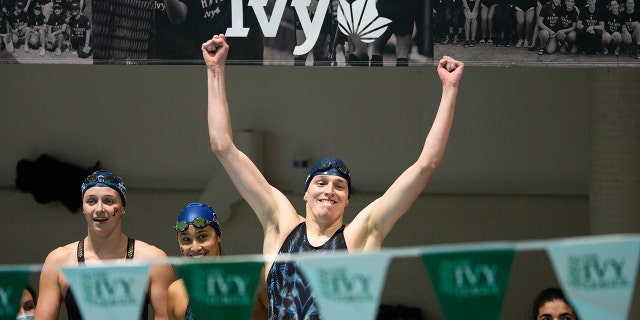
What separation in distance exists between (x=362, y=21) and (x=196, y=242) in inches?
64.2

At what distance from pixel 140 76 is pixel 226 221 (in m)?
1.45

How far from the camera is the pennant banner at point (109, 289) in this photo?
215 inches

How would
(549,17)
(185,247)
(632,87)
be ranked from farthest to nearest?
1. (632,87)
2. (549,17)
3. (185,247)

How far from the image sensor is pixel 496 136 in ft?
32.7

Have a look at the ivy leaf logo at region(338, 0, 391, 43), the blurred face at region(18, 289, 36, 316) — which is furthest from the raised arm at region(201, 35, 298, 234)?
the blurred face at region(18, 289, 36, 316)

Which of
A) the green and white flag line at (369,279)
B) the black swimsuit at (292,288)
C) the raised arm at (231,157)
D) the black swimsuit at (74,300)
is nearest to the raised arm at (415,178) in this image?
the black swimsuit at (292,288)

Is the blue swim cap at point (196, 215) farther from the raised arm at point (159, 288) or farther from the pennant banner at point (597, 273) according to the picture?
the pennant banner at point (597, 273)

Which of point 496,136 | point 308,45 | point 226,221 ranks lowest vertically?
point 226,221

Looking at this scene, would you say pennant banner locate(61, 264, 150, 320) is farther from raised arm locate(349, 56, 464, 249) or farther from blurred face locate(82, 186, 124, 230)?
raised arm locate(349, 56, 464, 249)

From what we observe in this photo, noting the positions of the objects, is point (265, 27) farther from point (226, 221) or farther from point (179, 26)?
point (226, 221)

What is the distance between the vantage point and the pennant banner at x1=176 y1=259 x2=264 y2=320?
5.46m

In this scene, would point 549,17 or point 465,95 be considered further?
point 465,95

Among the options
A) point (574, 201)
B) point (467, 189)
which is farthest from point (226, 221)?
point (574, 201)

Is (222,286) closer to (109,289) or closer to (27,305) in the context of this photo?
(109,289)
